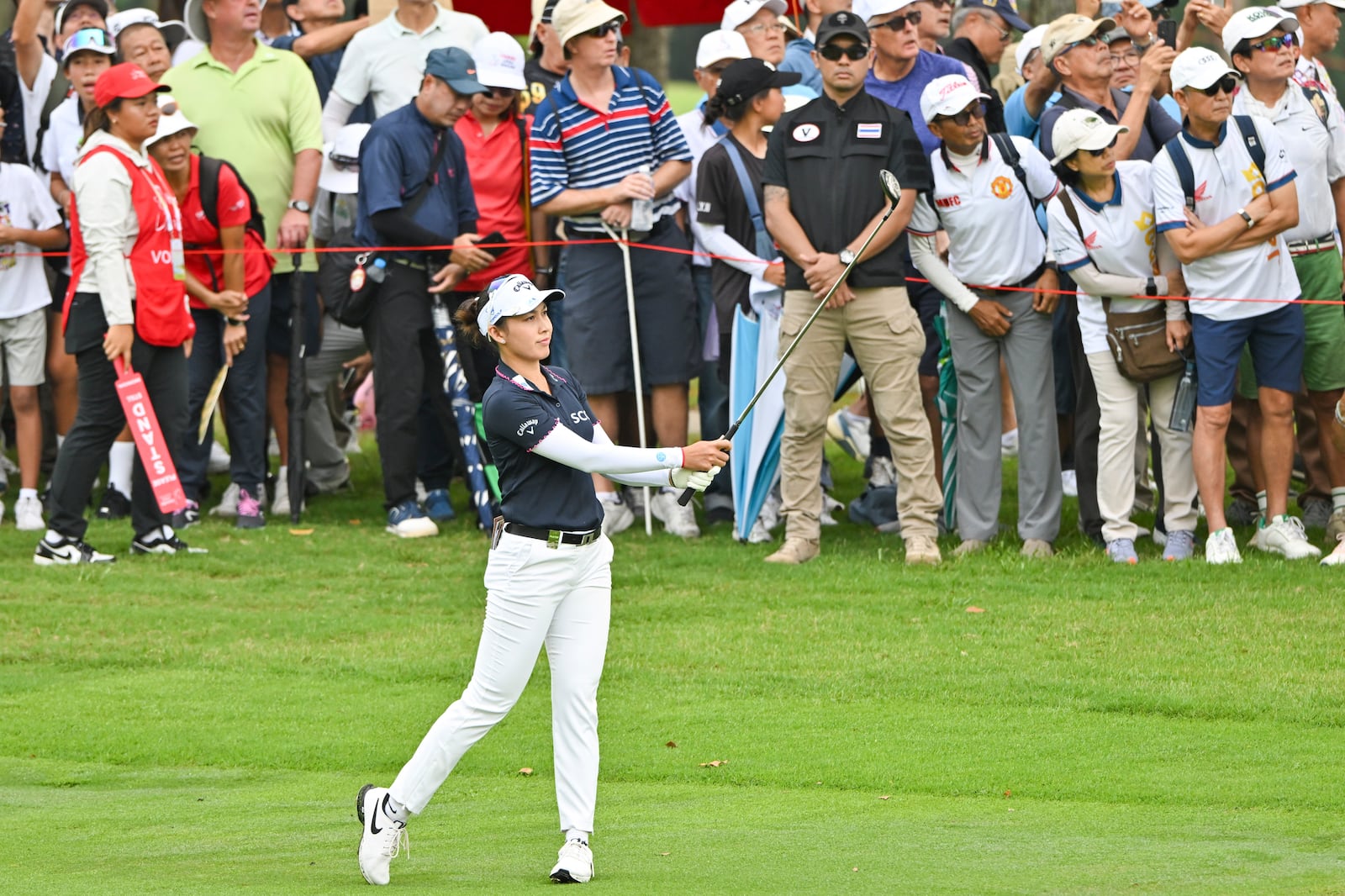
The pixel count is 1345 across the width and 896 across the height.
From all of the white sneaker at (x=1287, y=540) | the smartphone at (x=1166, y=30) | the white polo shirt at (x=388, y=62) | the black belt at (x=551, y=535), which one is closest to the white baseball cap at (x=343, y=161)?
the white polo shirt at (x=388, y=62)

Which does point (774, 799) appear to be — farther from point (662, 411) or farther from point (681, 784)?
point (662, 411)

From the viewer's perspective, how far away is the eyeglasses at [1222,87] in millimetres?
9539

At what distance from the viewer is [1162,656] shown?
8391mm

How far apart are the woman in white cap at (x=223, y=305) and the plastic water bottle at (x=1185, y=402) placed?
5697mm

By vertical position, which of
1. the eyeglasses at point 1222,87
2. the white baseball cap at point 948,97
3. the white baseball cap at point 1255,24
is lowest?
the white baseball cap at point 948,97

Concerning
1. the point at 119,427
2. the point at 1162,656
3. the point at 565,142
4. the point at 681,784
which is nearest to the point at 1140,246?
the point at 1162,656

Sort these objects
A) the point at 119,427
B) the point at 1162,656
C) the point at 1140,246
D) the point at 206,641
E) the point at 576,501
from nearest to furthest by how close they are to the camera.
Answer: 1. the point at 576,501
2. the point at 1162,656
3. the point at 206,641
4. the point at 1140,246
5. the point at 119,427

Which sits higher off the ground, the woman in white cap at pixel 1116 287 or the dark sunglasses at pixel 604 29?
the dark sunglasses at pixel 604 29

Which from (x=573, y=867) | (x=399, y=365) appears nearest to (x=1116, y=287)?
(x=399, y=365)

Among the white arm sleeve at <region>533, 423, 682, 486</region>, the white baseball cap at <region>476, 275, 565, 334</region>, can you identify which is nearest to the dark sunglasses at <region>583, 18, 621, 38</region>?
the white baseball cap at <region>476, 275, 565, 334</region>

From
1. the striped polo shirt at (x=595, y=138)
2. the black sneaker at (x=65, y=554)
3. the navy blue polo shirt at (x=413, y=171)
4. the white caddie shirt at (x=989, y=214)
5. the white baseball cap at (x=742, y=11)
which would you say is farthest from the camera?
the white baseball cap at (x=742, y=11)

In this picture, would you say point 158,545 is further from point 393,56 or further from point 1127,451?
point 1127,451

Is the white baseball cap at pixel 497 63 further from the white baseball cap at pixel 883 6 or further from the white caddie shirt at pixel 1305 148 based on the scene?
the white caddie shirt at pixel 1305 148

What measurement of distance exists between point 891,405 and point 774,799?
4.15 metres
